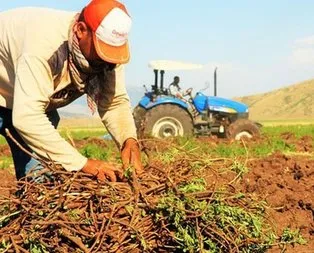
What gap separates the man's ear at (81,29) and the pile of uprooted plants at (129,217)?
0.70m

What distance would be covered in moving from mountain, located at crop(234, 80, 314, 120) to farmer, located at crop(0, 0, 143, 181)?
3305 inches

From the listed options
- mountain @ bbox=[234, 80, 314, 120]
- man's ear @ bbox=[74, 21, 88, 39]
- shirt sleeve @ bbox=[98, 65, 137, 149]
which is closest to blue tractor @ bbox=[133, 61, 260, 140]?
shirt sleeve @ bbox=[98, 65, 137, 149]

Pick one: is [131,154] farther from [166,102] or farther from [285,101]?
[285,101]

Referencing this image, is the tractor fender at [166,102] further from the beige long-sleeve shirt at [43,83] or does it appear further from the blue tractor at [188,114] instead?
the beige long-sleeve shirt at [43,83]

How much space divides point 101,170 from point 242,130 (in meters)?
15.1

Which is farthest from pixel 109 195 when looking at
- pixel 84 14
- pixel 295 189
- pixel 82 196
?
pixel 295 189

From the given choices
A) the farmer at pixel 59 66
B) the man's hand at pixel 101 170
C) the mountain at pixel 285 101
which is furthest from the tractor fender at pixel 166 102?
the mountain at pixel 285 101

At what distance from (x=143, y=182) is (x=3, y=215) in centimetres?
71

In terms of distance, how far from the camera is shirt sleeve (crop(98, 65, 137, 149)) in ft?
15.5

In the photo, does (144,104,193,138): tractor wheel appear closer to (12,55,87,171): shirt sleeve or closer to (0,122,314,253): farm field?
(0,122,314,253): farm field

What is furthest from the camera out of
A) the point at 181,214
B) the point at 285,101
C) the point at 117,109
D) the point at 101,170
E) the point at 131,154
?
the point at 285,101

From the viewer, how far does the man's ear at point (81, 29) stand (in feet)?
13.2

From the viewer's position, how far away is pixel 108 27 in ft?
12.9

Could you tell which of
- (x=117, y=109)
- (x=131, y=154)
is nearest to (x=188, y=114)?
(x=117, y=109)
